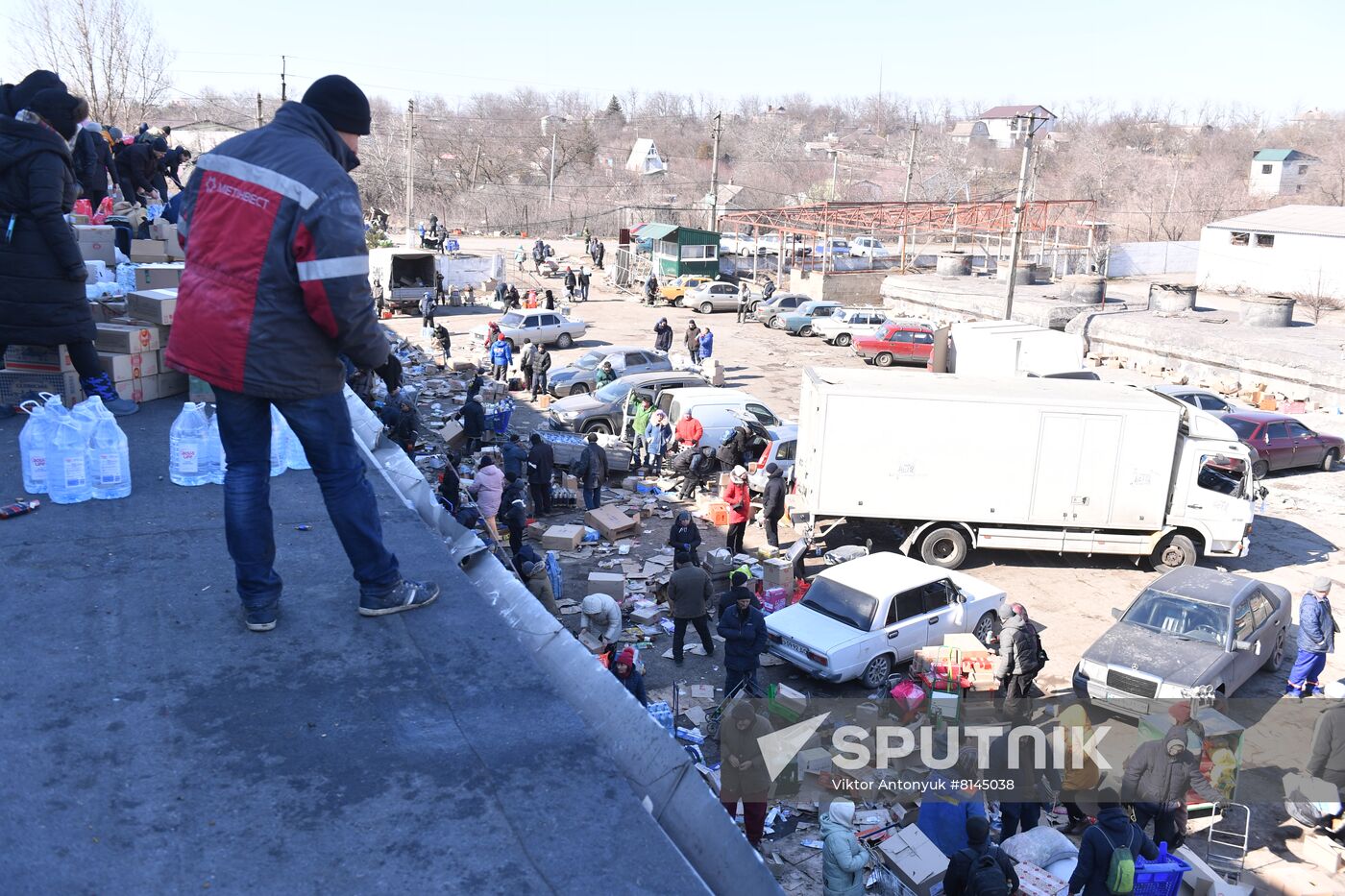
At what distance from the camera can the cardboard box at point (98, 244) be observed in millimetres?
10797

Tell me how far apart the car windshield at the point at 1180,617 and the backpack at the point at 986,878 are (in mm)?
6087

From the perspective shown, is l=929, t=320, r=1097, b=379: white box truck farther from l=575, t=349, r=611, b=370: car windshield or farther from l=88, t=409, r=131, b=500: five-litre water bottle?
l=88, t=409, r=131, b=500: five-litre water bottle

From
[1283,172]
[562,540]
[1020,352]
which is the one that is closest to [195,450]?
[562,540]

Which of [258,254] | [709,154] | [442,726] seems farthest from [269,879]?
[709,154]

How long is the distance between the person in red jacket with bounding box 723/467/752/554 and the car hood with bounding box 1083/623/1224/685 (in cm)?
554

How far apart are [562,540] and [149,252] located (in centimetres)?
673

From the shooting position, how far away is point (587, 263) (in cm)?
5434

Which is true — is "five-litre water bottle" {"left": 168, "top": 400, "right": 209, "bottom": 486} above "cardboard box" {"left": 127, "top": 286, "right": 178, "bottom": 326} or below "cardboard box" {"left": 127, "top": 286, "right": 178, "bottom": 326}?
below

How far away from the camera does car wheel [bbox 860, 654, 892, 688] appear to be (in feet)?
38.1

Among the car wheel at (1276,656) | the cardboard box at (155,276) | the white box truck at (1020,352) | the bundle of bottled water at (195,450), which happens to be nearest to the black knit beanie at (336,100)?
the bundle of bottled water at (195,450)

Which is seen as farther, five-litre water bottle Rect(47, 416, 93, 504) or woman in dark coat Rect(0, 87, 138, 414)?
woman in dark coat Rect(0, 87, 138, 414)

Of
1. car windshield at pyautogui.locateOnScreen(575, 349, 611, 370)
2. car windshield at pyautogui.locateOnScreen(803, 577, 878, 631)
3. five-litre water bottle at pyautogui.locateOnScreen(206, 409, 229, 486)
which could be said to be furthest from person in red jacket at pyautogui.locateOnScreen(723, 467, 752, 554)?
car windshield at pyautogui.locateOnScreen(575, 349, 611, 370)

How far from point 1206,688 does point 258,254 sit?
34.6 ft

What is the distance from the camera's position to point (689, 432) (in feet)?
62.8
